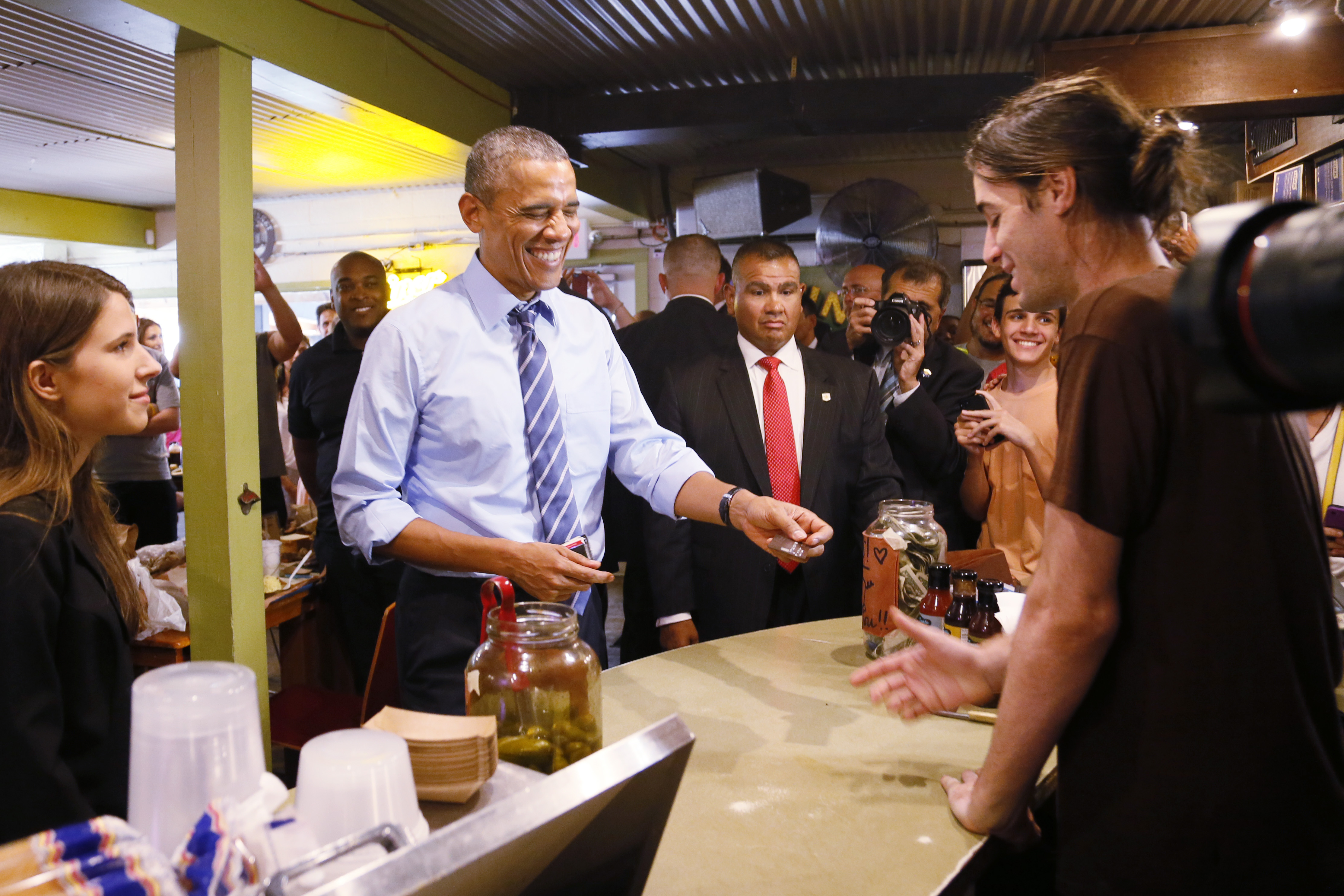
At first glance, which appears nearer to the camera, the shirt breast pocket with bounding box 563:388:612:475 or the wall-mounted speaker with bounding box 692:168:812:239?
the shirt breast pocket with bounding box 563:388:612:475

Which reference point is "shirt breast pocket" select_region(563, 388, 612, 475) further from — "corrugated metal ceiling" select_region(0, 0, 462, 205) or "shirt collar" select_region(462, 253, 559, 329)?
"corrugated metal ceiling" select_region(0, 0, 462, 205)

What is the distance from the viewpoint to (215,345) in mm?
2910

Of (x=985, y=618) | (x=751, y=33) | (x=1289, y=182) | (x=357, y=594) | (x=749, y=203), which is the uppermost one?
(x=751, y=33)

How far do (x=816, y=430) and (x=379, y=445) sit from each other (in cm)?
133

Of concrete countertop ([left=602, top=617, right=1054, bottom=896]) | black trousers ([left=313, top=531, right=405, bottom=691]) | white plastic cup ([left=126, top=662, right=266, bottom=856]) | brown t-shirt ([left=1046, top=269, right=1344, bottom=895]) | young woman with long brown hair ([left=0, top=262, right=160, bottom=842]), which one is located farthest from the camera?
black trousers ([left=313, top=531, right=405, bottom=691])

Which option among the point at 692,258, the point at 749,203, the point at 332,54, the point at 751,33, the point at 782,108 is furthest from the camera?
the point at 749,203

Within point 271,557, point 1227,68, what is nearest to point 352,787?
point 271,557

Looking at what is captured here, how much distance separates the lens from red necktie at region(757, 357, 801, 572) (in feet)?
8.65

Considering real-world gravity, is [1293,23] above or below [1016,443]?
above

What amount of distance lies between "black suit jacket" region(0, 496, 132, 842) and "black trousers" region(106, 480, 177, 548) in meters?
3.69

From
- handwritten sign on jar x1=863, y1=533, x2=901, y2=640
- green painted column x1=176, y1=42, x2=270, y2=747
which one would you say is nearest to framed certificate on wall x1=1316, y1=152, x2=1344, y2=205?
handwritten sign on jar x1=863, y1=533, x2=901, y2=640

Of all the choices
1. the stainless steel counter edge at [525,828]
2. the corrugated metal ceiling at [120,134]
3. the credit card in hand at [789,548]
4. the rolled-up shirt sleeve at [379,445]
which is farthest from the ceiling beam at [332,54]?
the stainless steel counter edge at [525,828]

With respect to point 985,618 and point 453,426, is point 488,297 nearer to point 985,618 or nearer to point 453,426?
point 453,426

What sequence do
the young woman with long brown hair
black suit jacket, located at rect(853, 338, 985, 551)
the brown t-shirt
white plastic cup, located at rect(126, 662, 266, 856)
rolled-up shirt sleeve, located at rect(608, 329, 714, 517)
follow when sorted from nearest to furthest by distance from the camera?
white plastic cup, located at rect(126, 662, 266, 856)
the brown t-shirt
the young woman with long brown hair
rolled-up shirt sleeve, located at rect(608, 329, 714, 517)
black suit jacket, located at rect(853, 338, 985, 551)
